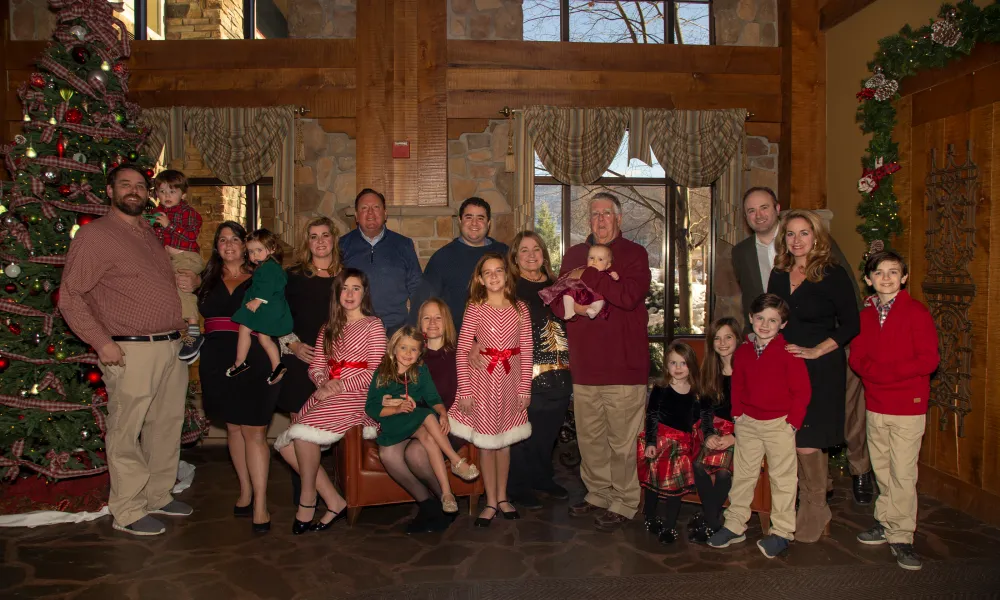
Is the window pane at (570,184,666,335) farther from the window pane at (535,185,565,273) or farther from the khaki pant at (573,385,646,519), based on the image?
the khaki pant at (573,385,646,519)

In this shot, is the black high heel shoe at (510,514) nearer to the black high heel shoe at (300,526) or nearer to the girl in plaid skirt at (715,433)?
the girl in plaid skirt at (715,433)

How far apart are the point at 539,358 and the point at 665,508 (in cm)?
110

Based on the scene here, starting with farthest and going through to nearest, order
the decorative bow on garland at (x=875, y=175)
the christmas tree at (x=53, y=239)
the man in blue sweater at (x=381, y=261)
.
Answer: the decorative bow on garland at (x=875, y=175) → the man in blue sweater at (x=381, y=261) → the christmas tree at (x=53, y=239)

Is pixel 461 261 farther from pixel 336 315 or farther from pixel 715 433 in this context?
pixel 715 433

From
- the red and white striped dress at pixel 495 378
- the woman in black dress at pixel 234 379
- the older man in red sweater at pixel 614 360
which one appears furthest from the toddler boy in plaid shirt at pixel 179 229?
the older man in red sweater at pixel 614 360

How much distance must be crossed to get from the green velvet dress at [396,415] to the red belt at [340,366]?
0.11 m

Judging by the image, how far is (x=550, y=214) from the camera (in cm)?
660

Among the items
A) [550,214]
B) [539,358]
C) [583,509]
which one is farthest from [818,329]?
[550,214]

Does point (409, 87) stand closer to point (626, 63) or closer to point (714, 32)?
point (626, 63)

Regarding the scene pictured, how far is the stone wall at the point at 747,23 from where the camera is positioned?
6.63 m

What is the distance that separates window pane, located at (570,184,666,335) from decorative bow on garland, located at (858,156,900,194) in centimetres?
184

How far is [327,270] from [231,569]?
5.47 feet

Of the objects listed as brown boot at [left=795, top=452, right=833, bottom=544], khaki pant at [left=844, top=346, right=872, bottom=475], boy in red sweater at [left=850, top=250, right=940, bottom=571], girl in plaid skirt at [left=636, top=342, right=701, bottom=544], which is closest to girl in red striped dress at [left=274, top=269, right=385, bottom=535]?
girl in plaid skirt at [left=636, top=342, right=701, bottom=544]

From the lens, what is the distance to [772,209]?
4102 mm
